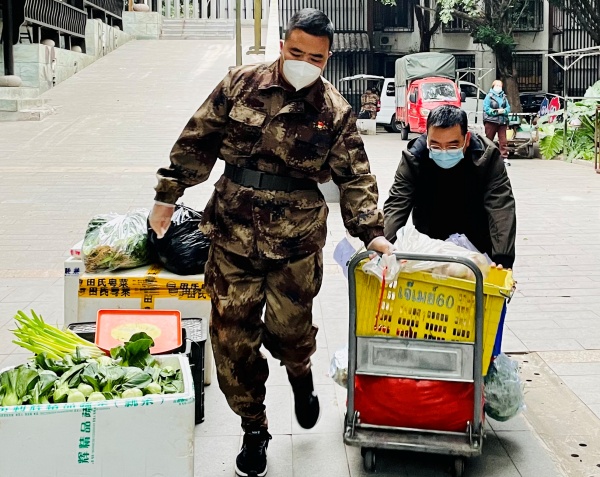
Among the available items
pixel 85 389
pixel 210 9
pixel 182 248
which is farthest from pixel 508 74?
pixel 85 389

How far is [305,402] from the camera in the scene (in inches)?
138

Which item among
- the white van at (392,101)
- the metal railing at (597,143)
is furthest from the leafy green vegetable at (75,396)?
the white van at (392,101)

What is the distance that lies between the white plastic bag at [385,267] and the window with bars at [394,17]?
3178cm

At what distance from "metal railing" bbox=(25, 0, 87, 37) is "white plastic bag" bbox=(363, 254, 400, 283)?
19159mm

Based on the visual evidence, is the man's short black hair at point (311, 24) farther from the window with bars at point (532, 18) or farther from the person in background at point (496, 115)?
the window with bars at point (532, 18)

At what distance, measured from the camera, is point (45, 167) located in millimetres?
11914

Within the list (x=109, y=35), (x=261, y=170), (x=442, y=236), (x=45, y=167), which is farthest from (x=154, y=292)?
(x=109, y=35)

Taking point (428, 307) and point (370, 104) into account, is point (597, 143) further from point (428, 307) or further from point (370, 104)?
point (370, 104)

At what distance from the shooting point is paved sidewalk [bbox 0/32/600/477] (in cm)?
347

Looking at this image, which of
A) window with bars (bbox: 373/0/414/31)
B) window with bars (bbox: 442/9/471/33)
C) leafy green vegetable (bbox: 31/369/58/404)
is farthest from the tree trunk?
leafy green vegetable (bbox: 31/369/58/404)

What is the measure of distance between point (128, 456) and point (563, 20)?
31833 mm

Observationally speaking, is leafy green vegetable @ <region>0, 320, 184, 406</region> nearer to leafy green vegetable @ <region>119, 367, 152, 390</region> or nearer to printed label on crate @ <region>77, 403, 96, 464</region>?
leafy green vegetable @ <region>119, 367, 152, 390</region>

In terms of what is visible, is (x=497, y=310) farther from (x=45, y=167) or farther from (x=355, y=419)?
(x=45, y=167)

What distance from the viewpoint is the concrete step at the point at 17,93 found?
56.5 feet
